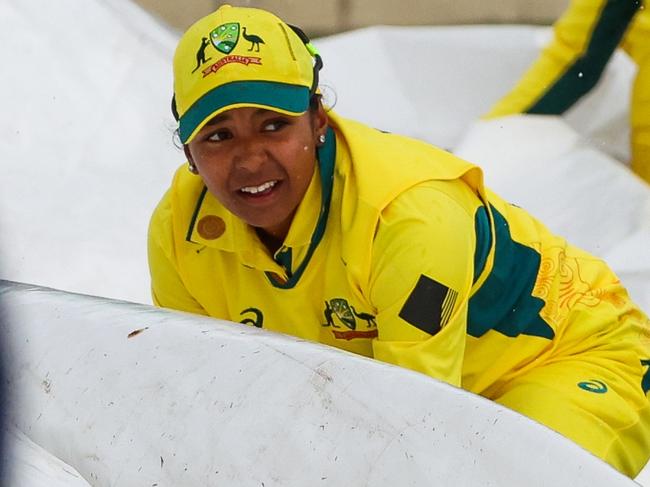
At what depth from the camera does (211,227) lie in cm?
162

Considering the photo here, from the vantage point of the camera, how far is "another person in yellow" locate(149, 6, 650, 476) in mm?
1469

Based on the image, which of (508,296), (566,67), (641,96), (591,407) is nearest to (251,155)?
(508,296)

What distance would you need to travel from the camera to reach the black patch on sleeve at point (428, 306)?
1449 mm

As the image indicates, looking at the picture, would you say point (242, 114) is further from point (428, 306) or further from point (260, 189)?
point (428, 306)

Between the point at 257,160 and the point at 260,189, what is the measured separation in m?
0.04

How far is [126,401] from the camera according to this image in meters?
1.22

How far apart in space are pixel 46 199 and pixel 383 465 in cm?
168

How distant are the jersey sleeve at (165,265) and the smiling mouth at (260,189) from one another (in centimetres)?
17

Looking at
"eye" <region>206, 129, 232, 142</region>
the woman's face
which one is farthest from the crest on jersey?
"eye" <region>206, 129, 232, 142</region>

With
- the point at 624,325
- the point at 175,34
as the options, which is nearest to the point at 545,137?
the point at 175,34

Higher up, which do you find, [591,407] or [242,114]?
[242,114]

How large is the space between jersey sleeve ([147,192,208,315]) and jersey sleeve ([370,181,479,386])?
0.30 meters

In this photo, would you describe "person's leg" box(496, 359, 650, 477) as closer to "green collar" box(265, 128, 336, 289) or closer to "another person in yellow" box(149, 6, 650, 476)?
"another person in yellow" box(149, 6, 650, 476)

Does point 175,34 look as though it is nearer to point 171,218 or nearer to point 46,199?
point 46,199
